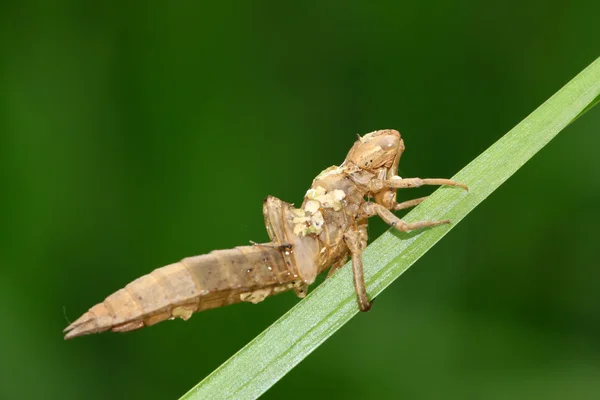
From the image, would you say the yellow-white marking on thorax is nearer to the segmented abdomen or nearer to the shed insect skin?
the shed insect skin

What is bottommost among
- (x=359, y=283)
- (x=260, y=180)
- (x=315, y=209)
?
(x=359, y=283)

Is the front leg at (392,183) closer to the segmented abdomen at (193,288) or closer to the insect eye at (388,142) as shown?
the insect eye at (388,142)

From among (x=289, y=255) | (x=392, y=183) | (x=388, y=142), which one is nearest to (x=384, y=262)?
(x=289, y=255)

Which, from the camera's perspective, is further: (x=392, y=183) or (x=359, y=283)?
(x=392, y=183)

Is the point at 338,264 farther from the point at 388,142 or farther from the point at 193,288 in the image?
the point at 193,288

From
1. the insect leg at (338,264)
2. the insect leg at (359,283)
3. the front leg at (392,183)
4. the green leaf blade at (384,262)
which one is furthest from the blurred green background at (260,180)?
the green leaf blade at (384,262)

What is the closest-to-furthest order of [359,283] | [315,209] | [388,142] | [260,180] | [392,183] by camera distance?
[359,283] < [315,209] < [392,183] < [388,142] < [260,180]
